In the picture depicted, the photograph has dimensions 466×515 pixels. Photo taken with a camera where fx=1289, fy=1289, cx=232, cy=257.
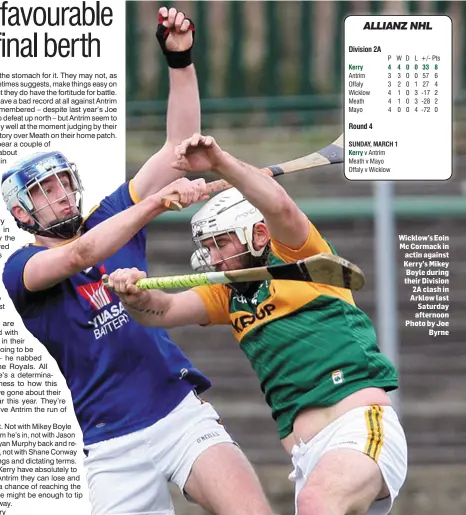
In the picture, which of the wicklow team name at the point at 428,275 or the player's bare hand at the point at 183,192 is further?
the wicklow team name at the point at 428,275

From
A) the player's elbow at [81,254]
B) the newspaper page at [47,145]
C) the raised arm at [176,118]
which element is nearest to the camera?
the player's elbow at [81,254]

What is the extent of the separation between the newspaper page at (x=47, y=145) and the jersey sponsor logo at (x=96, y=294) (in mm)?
579

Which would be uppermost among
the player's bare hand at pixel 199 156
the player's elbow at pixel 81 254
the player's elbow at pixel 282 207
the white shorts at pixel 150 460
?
the player's bare hand at pixel 199 156

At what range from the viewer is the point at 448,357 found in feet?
19.6

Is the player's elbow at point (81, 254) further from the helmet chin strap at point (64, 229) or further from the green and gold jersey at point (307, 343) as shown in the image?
the green and gold jersey at point (307, 343)

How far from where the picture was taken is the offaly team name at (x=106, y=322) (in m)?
4.58

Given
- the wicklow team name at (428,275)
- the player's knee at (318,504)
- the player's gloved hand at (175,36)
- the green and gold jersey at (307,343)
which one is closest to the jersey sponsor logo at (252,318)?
the green and gold jersey at (307,343)

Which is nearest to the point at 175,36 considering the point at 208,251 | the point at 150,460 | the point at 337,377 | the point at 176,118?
the point at 176,118

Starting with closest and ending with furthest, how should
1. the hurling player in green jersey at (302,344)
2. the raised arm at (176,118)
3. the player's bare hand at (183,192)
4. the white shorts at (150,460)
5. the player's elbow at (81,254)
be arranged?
1. the hurling player in green jersey at (302,344)
2. the player's bare hand at (183,192)
3. the player's elbow at (81,254)
4. the white shorts at (150,460)
5. the raised arm at (176,118)

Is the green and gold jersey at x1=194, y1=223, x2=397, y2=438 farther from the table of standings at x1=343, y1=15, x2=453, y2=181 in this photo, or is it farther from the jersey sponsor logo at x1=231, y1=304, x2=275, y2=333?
the table of standings at x1=343, y1=15, x2=453, y2=181

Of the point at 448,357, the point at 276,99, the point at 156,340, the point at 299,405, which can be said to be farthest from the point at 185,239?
the point at 299,405

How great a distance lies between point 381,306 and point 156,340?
4.66ft

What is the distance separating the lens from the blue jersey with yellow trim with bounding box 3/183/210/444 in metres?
4.58

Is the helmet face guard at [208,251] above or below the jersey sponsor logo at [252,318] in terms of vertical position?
above
